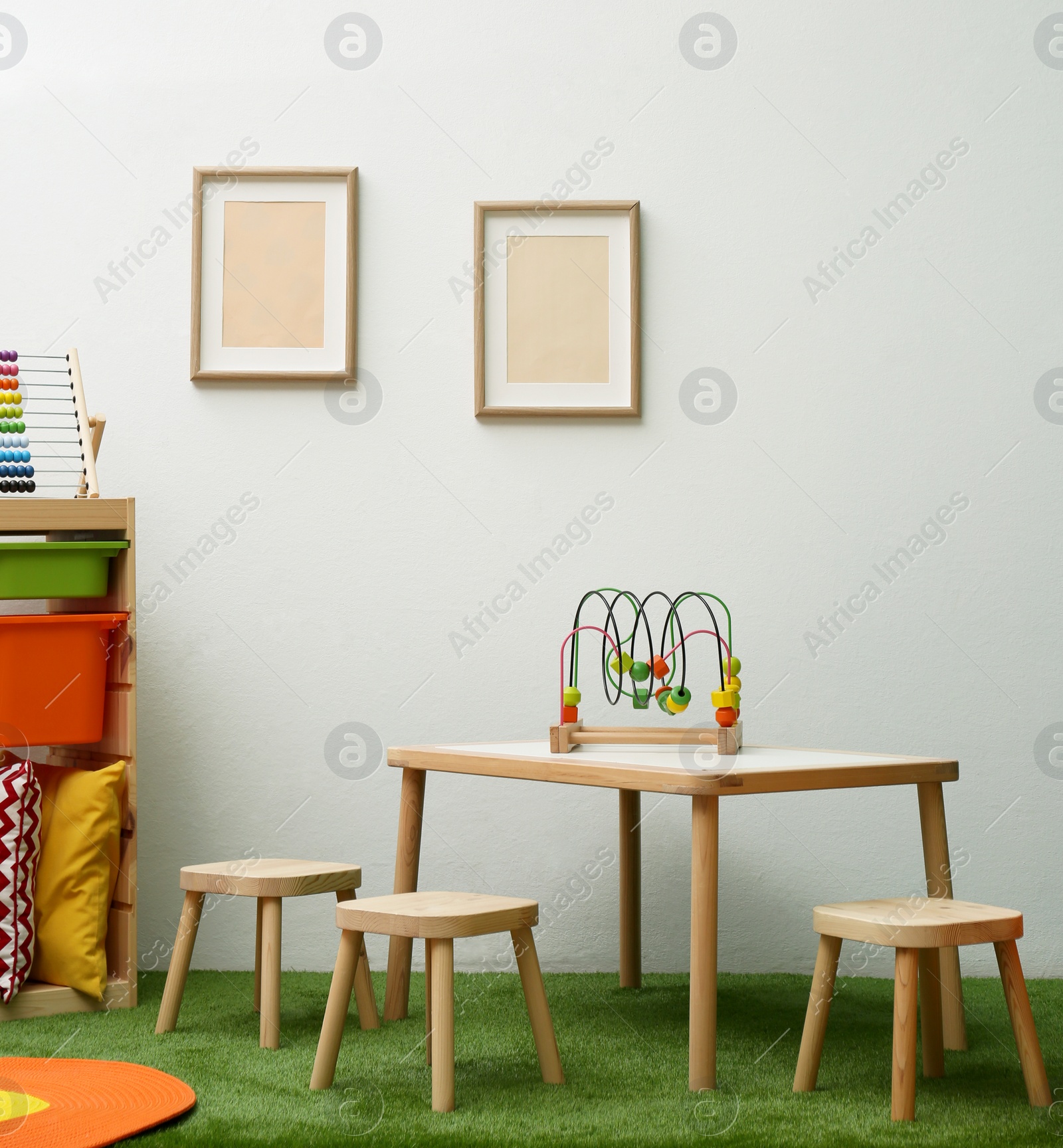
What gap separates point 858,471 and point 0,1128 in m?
2.56

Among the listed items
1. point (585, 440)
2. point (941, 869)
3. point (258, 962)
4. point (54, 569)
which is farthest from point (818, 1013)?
point (54, 569)

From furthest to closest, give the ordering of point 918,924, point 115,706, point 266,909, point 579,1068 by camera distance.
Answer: point 115,706 < point 266,909 < point 579,1068 < point 918,924

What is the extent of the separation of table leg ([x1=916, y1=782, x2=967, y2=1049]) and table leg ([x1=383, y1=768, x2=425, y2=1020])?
3.57ft

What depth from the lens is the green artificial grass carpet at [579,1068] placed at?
1914mm

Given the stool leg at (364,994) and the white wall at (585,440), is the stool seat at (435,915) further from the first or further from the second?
the white wall at (585,440)

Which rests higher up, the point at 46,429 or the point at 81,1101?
the point at 46,429

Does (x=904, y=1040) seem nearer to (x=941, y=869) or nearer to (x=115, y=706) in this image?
(x=941, y=869)

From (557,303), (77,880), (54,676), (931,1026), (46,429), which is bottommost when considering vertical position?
(931,1026)

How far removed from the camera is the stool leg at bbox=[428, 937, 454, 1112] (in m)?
2.01

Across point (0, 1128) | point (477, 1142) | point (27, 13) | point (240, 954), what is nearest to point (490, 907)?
point (477, 1142)

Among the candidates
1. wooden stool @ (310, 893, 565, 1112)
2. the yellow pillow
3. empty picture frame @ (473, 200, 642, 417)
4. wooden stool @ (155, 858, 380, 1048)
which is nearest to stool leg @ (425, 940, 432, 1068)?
wooden stool @ (310, 893, 565, 1112)

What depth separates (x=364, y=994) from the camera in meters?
2.54

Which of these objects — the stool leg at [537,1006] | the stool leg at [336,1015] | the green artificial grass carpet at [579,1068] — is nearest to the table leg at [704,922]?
the green artificial grass carpet at [579,1068]

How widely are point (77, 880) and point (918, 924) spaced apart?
6.29 feet
